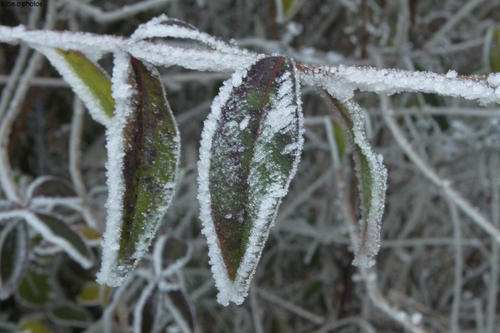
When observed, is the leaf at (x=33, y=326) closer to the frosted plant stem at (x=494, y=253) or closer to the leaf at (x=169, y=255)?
the leaf at (x=169, y=255)

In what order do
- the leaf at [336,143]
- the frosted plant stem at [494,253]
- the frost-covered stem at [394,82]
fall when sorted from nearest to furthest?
the frost-covered stem at [394,82] < the leaf at [336,143] < the frosted plant stem at [494,253]

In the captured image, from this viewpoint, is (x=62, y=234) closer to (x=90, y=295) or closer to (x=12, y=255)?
(x=12, y=255)

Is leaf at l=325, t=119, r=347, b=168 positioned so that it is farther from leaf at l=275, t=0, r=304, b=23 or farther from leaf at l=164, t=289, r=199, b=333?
leaf at l=164, t=289, r=199, b=333

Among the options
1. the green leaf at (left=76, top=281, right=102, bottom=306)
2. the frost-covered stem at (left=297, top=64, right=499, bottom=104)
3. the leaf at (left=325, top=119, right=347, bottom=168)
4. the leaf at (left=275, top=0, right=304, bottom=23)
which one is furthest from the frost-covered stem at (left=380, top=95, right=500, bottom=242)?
the green leaf at (left=76, top=281, right=102, bottom=306)

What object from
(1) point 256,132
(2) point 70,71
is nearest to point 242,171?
(1) point 256,132

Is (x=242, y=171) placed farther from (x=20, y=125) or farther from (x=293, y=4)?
(x=20, y=125)

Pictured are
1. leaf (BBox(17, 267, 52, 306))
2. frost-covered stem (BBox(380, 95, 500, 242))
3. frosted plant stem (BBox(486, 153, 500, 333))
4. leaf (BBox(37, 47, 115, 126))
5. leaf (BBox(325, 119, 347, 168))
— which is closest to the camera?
leaf (BBox(37, 47, 115, 126))

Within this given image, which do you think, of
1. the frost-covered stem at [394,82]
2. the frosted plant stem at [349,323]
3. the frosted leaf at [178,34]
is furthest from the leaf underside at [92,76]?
the frosted plant stem at [349,323]
